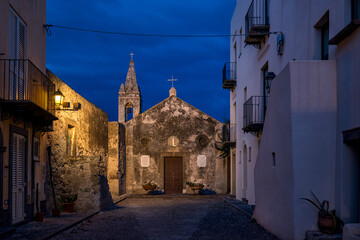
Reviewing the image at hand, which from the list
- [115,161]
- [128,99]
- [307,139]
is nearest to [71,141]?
[115,161]

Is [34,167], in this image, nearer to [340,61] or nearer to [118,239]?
[118,239]

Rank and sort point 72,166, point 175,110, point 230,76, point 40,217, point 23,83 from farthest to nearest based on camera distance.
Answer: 1. point 175,110
2. point 230,76
3. point 72,166
4. point 40,217
5. point 23,83

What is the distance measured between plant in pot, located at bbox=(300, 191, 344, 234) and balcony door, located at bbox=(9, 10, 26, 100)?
21.5ft

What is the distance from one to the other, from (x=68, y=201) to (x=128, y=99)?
84.1 feet

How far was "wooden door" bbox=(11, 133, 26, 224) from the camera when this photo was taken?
34.6 ft

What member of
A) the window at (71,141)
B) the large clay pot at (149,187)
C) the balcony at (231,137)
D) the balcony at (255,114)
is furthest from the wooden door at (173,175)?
the balcony at (255,114)

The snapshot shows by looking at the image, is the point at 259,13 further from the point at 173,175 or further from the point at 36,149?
the point at 173,175

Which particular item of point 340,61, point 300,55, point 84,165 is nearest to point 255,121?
point 300,55

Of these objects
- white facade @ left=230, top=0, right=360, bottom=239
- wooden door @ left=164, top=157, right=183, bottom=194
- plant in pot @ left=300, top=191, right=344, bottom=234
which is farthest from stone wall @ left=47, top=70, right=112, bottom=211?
wooden door @ left=164, top=157, right=183, bottom=194

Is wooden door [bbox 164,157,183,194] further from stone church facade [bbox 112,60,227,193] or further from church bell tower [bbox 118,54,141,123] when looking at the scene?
church bell tower [bbox 118,54,141,123]

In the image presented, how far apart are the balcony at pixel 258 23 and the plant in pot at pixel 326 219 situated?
23.1 ft

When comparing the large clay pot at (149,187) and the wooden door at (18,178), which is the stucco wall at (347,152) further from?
the large clay pot at (149,187)

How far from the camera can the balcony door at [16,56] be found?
10.2 m

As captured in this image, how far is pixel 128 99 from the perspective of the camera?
39.8m
